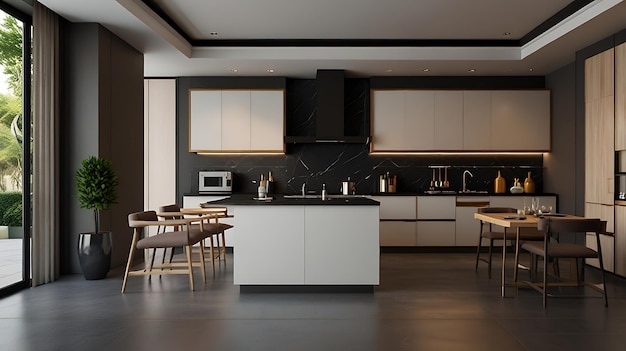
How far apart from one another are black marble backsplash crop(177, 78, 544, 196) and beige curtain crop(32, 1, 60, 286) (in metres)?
2.91

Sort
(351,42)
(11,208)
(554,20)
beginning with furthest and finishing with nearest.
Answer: (351,42) < (554,20) < (11,208)

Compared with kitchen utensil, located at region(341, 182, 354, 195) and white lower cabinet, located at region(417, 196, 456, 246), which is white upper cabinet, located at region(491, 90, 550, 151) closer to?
white lower cabinet, located at region(417, 196, 456, 246)

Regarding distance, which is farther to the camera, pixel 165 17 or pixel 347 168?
pixel 347 168

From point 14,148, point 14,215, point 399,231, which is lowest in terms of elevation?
point 399,231

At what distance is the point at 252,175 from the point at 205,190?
0.80m

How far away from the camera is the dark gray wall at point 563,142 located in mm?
6895

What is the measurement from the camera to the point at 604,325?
366 cm

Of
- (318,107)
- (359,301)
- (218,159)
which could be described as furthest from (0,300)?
(318,107)

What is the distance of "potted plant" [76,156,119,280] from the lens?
5.04m

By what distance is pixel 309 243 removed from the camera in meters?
4.58

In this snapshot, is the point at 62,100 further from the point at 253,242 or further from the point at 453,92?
the point at 453,92

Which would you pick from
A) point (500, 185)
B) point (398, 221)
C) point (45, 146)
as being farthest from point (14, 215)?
point (500, 185)

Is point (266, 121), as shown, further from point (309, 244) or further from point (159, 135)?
point (309, 244)

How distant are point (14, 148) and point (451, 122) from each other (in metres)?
5.67
